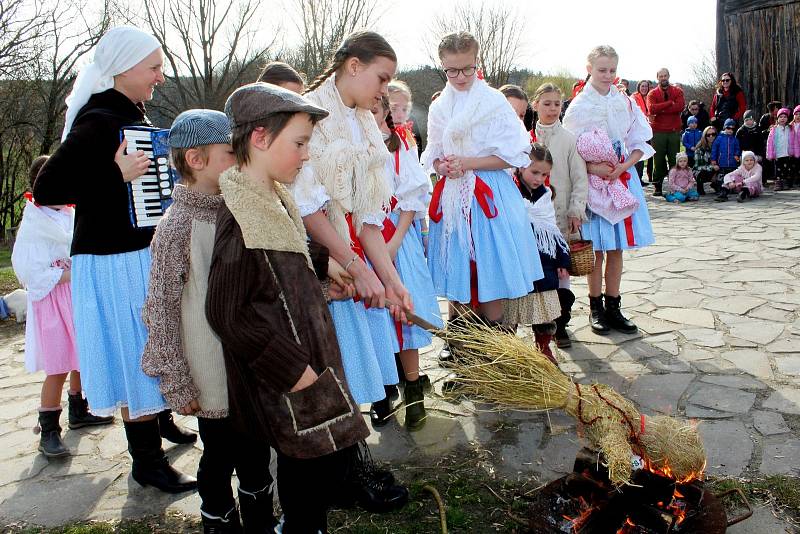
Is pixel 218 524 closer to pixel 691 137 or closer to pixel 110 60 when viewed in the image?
pixel 110 60

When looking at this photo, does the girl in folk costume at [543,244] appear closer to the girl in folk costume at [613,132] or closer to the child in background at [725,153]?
the girl in folk costume at [613,132]

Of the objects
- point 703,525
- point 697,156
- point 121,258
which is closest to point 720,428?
point 703,525

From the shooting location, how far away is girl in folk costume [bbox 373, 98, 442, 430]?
3.36 meters

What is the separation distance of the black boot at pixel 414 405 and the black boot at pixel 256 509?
115cm

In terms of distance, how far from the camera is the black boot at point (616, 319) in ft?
16.5

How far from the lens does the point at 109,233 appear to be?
9.79 feet

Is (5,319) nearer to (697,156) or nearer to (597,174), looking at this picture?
(597,174)

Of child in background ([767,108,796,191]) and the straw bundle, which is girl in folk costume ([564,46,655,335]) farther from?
child in background ([767,108,796,191])

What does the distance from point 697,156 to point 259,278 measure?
12.8m

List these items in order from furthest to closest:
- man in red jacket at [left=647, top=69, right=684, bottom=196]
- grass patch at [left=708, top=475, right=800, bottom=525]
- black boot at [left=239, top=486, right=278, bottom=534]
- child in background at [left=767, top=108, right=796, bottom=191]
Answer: man in red jacket at [left=647, top=69, right=684, bottom=196]
child in background at [left=767, top=108, right=796, bottom=191]
grass patch at [left=708, top=475, right=800, bottom=525]
black boot at [left=239, top=486, right=278, bottom=534]

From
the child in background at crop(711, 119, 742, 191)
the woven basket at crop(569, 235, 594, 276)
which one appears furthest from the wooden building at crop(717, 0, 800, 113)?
the woven basket at crop(569, 235, 594, 276)

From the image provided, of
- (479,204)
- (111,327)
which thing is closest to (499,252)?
(479,204)

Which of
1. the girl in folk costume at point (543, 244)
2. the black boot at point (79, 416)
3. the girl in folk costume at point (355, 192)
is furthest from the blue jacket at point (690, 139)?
the black boot at point (79, 416)

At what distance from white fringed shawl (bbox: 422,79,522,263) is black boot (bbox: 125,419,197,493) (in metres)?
1.93
